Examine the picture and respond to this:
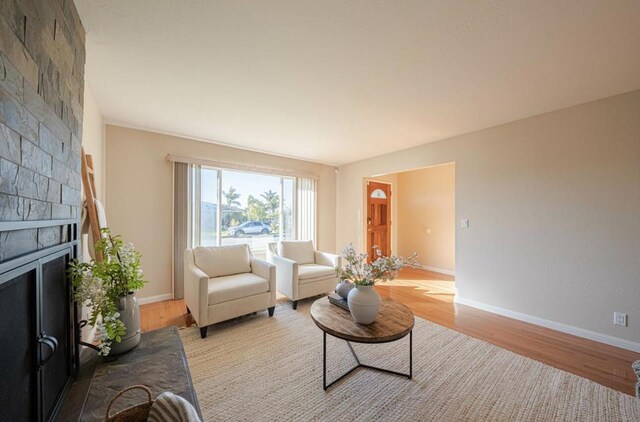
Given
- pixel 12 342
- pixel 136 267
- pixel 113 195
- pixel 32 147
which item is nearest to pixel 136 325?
pixel 136 267

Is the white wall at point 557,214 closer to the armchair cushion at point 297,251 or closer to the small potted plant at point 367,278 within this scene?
the small potted plant at point 367,278

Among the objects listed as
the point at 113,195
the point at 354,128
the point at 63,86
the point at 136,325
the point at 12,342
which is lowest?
the point at 136,325

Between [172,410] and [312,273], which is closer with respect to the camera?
[172,410]

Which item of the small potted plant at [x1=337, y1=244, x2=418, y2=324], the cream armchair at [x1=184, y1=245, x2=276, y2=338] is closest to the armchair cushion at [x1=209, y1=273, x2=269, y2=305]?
the cream armchair at [x1=184, y1=245, x2=276, y2=338]

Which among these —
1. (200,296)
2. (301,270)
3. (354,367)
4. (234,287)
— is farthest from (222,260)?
(354,367)

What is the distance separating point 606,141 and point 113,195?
550 cm

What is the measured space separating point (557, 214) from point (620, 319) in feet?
3.52

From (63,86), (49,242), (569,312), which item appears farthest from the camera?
(569,312)

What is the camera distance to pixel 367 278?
183cm

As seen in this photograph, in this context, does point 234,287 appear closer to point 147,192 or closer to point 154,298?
point 154,298

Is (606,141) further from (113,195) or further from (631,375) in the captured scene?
(113,195)

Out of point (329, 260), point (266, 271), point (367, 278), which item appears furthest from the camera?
point (329, 260)

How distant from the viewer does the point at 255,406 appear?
1.56m

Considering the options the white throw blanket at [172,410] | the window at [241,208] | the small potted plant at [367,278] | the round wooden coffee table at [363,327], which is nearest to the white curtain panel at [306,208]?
the window at [241,208]
